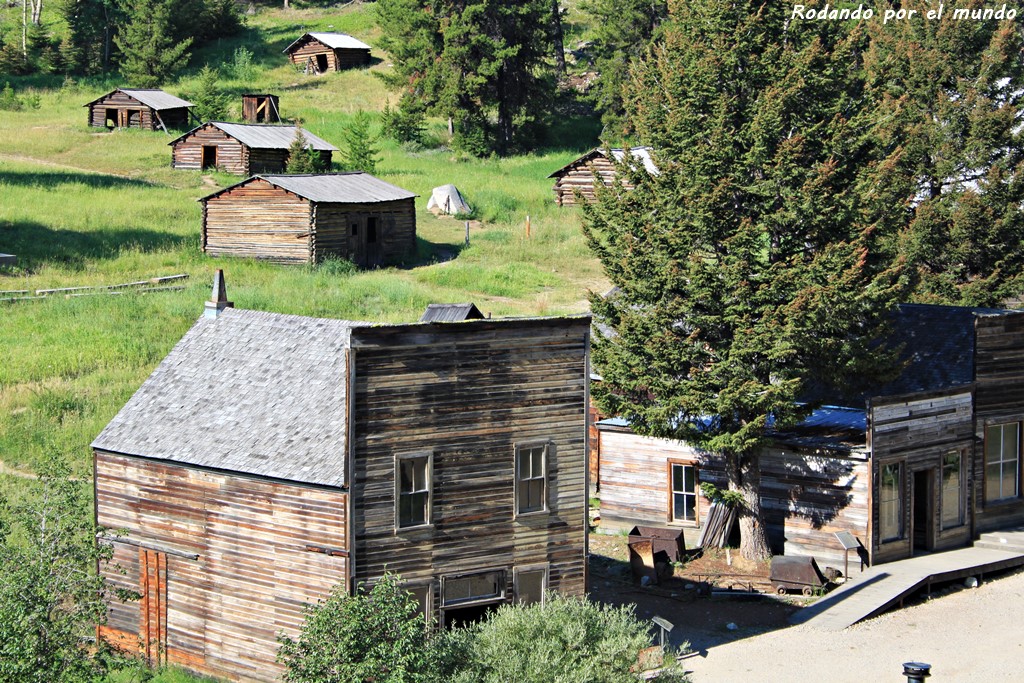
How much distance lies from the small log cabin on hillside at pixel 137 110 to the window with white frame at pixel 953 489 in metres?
58.7

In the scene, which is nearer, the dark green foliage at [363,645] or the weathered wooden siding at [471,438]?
the dark green foliage at [363,645]

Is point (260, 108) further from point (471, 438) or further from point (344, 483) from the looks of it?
point (344, 483)

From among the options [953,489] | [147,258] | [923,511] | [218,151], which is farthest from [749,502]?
[218,151]

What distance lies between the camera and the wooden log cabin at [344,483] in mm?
21641

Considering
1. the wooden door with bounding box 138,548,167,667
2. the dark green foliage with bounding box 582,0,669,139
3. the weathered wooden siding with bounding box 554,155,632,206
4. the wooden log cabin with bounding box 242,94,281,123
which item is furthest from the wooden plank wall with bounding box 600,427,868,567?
the wooden log cabin with bounding box 242,94,281,123

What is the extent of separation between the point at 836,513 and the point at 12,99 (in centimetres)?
7085

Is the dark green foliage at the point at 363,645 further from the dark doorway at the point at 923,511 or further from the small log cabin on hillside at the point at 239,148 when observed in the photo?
the small log cabin on hillside at the point at 239,148

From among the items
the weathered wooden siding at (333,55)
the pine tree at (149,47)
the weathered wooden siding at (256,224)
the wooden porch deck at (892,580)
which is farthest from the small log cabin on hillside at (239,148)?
the wooden porch deck at (892,580)

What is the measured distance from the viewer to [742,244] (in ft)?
91.5

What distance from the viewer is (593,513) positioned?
111ft

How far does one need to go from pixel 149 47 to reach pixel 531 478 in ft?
254

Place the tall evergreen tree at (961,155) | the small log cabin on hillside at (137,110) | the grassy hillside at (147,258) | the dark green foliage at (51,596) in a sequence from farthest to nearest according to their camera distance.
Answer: the small log cabin on hillside at (137,110) < the tall evergreen tree at (961,155) < the grassy hillside at (147,258) < the dark green foliage at (51,596)

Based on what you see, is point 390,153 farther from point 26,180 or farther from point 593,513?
point 593,513

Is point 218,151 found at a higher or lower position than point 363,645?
higher
